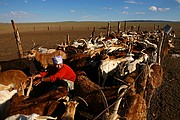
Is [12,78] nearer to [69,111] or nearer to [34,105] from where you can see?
[34,105]

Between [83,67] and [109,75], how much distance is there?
1.49m

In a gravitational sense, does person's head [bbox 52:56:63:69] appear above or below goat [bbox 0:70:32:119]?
above

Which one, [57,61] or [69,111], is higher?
[57,61]

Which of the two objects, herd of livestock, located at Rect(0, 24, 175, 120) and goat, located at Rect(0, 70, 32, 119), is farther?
goat, located at Rect(0, 70, 32, 119)

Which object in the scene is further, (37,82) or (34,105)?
(37,82)

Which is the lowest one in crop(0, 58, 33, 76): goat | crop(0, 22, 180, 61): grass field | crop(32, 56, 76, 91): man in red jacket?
crop(0, 22, 180, 61): grass field

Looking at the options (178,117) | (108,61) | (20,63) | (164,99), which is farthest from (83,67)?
(178,117)

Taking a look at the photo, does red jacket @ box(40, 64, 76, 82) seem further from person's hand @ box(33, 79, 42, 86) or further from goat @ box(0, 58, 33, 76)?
goat @ box(0, 58, 33, 76)

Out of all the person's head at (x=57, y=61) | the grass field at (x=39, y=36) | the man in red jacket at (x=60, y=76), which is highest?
the person's head at (x=57, y=61)

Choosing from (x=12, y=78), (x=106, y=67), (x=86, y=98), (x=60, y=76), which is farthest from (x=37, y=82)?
(x=106, y=67)

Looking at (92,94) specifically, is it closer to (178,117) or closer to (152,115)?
(152,115)

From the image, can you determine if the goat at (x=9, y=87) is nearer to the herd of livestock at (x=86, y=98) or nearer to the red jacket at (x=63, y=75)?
the herd of livestock at (x=86, y=98)

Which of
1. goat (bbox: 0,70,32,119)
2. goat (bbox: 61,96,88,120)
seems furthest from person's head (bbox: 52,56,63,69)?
goat (bbox: 61,96,88,120)

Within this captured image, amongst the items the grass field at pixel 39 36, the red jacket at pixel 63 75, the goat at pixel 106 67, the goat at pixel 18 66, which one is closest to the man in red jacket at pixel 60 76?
the red jacket at pixel 63 75
